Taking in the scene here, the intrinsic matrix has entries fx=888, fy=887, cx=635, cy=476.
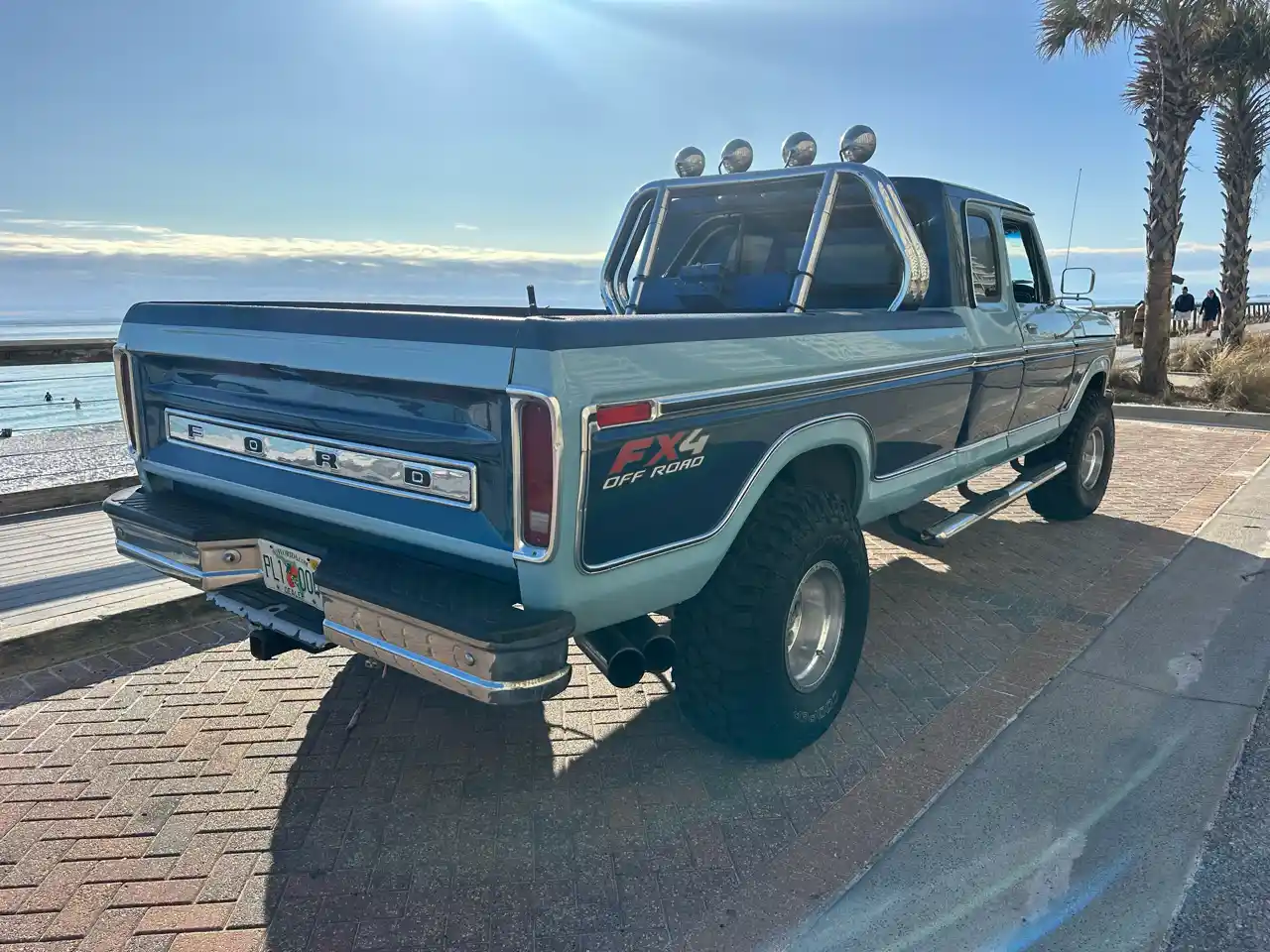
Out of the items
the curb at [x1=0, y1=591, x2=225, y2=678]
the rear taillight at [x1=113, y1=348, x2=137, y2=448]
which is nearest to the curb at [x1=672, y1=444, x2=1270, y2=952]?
the rear taillight at [x1=113, y1=348, x2=137, y2=448]

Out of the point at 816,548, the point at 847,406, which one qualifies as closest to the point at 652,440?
the point at 816,548

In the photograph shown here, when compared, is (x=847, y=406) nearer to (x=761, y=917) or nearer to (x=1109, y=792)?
(x=1109, y=792)

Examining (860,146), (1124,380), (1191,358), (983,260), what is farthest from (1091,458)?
(1191,358)

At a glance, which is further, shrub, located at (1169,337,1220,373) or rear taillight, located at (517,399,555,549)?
shrub, located at (1169,337,1220,373)

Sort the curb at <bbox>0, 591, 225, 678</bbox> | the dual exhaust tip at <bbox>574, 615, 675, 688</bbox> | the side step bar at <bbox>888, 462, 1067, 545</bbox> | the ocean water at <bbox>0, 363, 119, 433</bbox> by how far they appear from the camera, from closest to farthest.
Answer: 1. the dual exhaust tip at <bbox>574, 615, 675, 688</bbox>
2. the curb at <bbox>0, 591, 225, 678</bbox>
3. the side step bar at <bbox>888, 462, 1067, 545</bbox>
4. the ocean water at <bbox>0, 363, 119, 433</bbox>

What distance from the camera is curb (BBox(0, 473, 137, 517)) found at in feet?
16.6

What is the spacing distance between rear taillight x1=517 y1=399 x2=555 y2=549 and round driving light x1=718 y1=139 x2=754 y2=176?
3111 millimetres

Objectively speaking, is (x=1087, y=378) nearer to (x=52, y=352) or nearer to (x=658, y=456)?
(x=658, y=456)

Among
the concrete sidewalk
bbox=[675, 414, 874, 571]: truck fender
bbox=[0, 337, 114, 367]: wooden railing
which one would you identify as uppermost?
bbox=[0, 337, 114, 367]: wooden railing

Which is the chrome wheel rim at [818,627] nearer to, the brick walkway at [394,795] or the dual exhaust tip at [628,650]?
the brick walkway at [394,795]

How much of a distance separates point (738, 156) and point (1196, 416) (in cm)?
963

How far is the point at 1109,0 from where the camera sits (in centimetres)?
1259

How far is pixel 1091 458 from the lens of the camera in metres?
6.62

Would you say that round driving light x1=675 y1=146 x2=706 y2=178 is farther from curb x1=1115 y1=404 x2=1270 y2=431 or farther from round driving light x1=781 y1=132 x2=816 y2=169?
curb x1=1115 y1=404 x2=1270 y2=431
